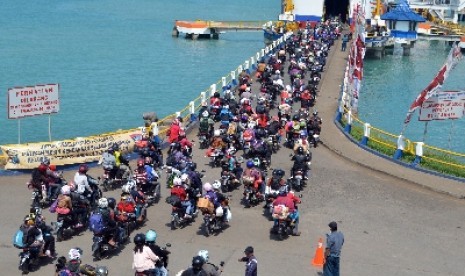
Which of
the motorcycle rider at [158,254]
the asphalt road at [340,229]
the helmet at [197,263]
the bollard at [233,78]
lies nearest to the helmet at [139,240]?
the motorcycle rider at [158,254]

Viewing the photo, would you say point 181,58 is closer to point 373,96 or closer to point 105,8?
point 373,96

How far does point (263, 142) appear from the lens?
23516 millimetres

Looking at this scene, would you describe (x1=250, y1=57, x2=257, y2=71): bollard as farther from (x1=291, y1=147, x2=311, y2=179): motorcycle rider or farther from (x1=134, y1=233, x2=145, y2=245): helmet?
(x1=134, y1=233, x2=145, y2=245): helmet

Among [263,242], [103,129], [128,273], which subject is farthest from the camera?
[103,129]

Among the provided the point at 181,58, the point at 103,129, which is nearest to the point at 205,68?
the point at 181,58

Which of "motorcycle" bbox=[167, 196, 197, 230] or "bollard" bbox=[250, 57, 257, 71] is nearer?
"motorcycle" bbox=[167, 196, 197, 230]

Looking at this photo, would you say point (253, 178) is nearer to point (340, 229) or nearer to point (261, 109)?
point (340, 229)

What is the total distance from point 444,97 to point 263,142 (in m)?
7.13

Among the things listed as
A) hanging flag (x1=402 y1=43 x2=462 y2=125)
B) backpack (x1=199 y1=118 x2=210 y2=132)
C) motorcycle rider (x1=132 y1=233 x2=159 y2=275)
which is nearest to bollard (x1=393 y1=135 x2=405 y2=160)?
hanging flag (x1=402 y1=43 x2=462 y2=125)

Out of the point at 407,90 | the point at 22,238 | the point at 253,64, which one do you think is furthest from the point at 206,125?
the point at 407,90

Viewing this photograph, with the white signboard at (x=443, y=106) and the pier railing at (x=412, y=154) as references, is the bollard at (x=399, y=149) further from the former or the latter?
the white signboard at (x=443, y=106)

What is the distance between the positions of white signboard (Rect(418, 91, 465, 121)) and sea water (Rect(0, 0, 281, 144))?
2488 centimetres

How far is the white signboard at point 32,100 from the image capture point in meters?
23.4

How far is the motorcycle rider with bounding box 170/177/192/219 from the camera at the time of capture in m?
18.0
